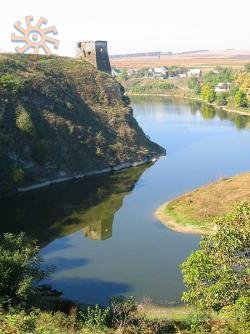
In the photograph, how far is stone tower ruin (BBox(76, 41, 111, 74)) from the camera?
269ft

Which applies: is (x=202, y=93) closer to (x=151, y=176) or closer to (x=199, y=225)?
(x=151, y=176)

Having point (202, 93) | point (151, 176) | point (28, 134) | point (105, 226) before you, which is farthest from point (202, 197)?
point (202, 93)

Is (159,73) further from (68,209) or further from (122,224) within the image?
(122,224)

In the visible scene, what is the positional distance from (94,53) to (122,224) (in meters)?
49.3

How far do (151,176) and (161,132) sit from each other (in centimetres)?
2931

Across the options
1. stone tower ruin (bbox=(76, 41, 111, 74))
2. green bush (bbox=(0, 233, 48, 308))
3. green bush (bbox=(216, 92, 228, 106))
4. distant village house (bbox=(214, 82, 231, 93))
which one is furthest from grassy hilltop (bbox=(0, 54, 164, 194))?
distant village house (bbox=(214, 82, 231, 93))

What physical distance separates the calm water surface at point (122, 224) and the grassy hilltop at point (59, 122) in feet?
9.92

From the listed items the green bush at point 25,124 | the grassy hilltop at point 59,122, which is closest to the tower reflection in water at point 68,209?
the grassy hilltop at point 59,122

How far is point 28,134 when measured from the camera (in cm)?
5206

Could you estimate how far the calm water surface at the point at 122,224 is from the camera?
28.6 m

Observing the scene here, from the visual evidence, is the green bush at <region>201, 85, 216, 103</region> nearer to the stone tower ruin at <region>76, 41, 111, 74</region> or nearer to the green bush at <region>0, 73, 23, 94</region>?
the stone tower ruin at <region>76, 41, 111, 74</region>

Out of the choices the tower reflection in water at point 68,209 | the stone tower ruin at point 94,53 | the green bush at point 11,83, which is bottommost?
the tower reflection in water at point 68,209

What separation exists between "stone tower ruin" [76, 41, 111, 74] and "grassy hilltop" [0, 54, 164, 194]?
284 inches

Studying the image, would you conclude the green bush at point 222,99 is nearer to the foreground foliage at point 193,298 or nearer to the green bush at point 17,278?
the foreground foliage at point 193,298
